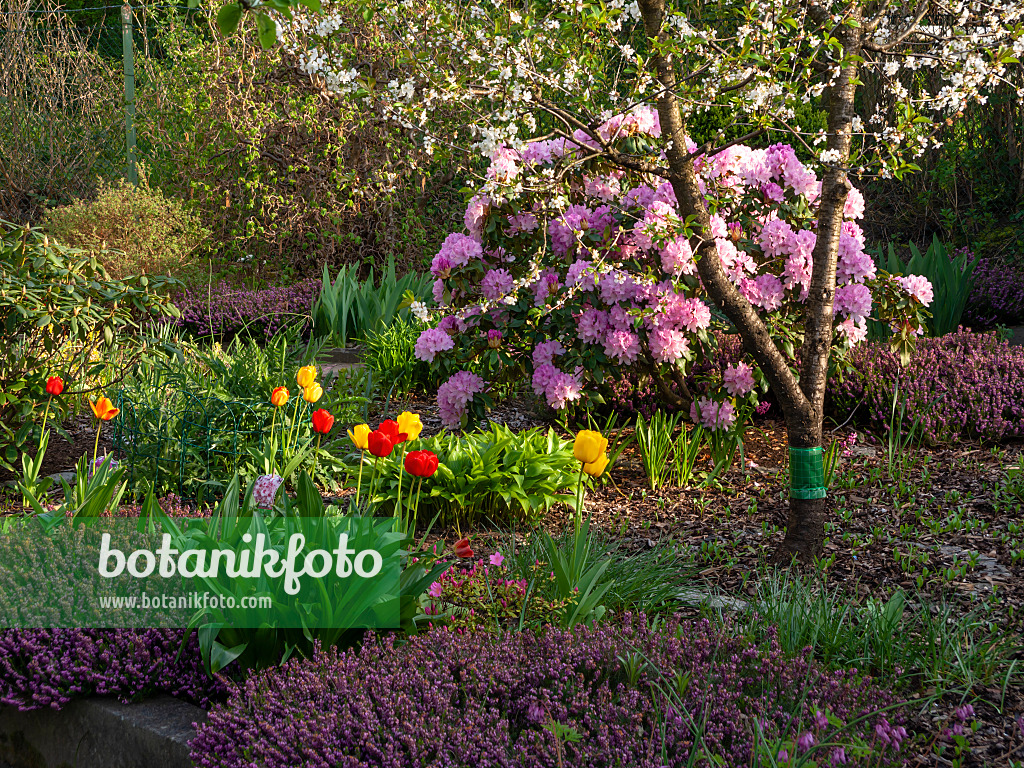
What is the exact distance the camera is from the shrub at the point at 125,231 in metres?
7.64

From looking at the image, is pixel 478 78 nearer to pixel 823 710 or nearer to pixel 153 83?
pixel 823 710

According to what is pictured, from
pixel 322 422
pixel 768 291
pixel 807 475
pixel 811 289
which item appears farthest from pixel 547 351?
pixel 322 422

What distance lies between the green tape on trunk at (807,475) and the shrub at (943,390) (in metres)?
1.44

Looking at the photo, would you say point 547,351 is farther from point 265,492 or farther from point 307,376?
point 265,492

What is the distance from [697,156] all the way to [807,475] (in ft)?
4.19

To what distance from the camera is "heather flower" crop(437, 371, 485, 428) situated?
13.5 feet

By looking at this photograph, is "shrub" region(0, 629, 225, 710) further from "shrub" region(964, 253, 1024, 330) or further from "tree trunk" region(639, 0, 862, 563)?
"shrub" region(964, 253, 1024, 330)

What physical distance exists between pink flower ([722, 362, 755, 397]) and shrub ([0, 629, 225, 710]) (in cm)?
269

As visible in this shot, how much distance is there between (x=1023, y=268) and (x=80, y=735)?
7987 millimetres

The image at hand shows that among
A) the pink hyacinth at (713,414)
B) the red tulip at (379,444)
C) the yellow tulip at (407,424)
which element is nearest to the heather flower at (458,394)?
the pink hyacinth at (713,414)

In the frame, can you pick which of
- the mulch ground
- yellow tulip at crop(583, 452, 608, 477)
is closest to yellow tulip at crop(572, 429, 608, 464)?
yellow tulip at crop(583, 452, 608, 477)

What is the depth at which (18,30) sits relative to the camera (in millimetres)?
10328

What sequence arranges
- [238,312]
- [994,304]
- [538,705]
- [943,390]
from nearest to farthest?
[538,705] < [943,390] < [994,304] < [238,312]

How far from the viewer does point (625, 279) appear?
3520 mm
